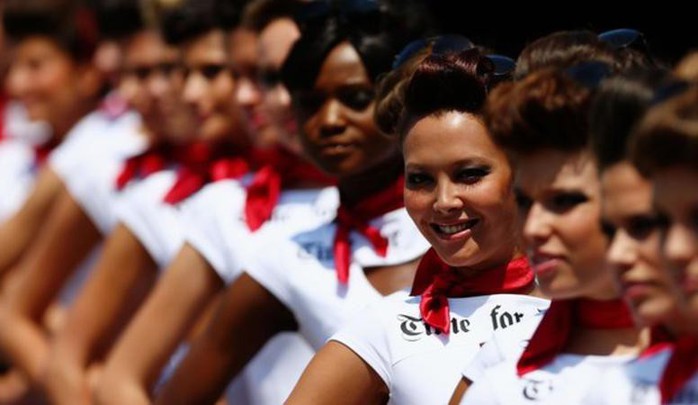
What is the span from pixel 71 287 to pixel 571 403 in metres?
5.02

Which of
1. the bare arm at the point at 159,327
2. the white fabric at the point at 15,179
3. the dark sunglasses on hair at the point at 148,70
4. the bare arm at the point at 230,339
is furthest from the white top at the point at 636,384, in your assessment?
the white fabric at the point at 15,179

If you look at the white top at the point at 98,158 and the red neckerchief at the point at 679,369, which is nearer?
the red neckerchief at the point at 679,369

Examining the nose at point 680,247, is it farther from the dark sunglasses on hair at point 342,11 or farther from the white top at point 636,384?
the dark sunglasses on hair at point 342,11

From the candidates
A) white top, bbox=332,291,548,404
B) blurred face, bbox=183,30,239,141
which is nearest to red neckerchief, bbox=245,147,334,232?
blurred face, bbox=183,30,239,141

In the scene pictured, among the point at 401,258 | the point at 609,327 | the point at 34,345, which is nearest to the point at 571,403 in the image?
the point at 609,327

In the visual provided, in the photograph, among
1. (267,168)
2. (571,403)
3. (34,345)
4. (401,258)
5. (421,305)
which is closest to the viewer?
(571,403)

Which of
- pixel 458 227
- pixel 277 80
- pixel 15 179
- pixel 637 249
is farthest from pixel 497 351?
pixel 15 179

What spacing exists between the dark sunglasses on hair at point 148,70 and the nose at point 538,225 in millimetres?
3610

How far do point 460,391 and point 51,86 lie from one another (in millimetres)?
4833

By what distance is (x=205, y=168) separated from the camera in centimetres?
711

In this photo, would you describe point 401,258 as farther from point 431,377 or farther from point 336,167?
point 431,377

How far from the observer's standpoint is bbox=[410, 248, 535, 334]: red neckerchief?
4875mm

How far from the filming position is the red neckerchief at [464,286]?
4875mm

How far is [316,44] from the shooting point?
5.76 meters
